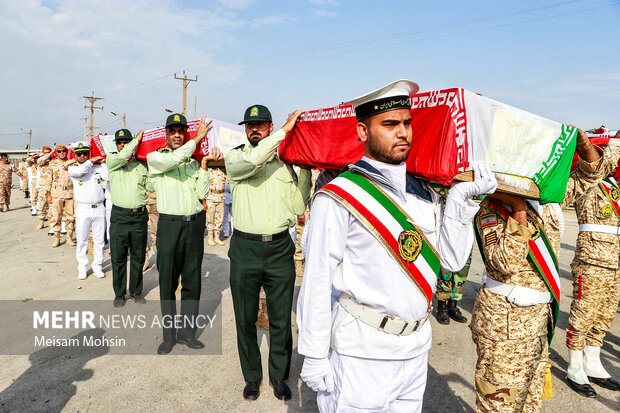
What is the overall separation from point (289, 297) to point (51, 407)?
93.1 inches

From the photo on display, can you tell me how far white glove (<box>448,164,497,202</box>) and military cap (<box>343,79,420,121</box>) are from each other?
514 millimetres

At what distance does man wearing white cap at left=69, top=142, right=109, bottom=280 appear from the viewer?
22.1 feet

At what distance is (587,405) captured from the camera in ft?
11.3

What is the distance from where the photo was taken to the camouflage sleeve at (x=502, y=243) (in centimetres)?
243

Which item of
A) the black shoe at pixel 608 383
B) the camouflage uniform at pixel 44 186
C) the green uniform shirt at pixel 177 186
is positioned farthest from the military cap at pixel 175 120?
the camouflage uniform at pixel 44 186

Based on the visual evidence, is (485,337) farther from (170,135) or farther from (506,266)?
(170,135)

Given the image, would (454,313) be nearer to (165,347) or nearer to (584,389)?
(584,389)

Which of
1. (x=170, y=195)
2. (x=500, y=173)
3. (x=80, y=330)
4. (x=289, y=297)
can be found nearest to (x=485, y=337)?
(x=500, y=173)

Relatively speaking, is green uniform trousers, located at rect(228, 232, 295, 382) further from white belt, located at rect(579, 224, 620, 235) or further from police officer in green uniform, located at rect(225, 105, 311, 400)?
white belt, located at rect(579, 224, 620, 235)

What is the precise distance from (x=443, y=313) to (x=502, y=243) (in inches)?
128

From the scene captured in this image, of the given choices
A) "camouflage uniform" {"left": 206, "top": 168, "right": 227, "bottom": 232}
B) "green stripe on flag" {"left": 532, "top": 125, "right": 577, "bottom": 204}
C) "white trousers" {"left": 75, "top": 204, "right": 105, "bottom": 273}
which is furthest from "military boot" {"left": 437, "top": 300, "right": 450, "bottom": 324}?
"camouflage uniform" {"left": 206, "top": 168, "right": 227, "bottom": 232}

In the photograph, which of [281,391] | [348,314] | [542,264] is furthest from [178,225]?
[542,264]

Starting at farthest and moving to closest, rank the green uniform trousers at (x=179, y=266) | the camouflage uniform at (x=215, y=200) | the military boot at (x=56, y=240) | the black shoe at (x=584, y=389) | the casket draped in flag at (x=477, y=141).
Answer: the camouflage uniform at (x=215, y=200) < the military boot at (x=56, y=240) < the green uniform trousers at (x=179, y=266) < the black shoe at (x=584, y=389) < the casket draped in flag at (x=477, y=141)

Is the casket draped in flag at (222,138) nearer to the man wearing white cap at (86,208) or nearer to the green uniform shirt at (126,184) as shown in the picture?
the green uniform shirt at (126,184)
